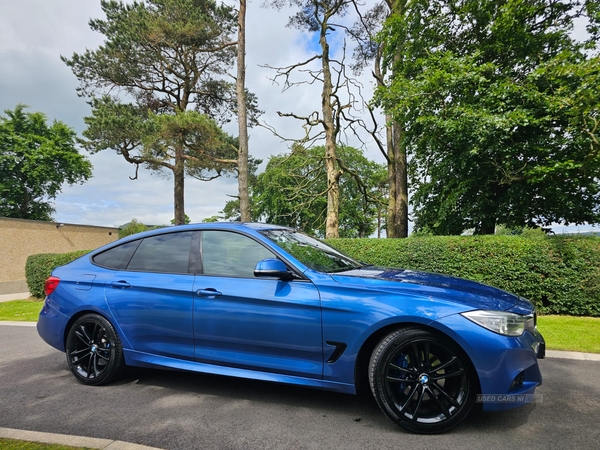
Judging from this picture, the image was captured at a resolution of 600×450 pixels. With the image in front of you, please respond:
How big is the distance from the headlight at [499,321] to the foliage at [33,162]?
39.4 meters

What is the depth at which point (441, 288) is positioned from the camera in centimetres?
294

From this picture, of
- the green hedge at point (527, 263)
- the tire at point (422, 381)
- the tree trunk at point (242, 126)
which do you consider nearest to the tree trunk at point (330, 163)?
the tree trunk at point (242, 126)

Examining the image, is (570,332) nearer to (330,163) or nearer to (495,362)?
(495,362)

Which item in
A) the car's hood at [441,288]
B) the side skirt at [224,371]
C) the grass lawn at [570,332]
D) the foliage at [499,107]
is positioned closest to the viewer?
the car's hood at [441,288]

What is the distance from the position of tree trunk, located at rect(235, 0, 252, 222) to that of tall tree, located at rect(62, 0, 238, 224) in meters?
1.23

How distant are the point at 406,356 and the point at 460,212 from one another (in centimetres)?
1201

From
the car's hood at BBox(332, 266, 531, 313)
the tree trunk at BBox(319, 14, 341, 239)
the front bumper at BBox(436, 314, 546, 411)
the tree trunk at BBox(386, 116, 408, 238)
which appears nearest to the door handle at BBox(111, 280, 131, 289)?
the car's hood at BBox(332, 266, 531, 313)

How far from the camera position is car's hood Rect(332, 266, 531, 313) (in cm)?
279

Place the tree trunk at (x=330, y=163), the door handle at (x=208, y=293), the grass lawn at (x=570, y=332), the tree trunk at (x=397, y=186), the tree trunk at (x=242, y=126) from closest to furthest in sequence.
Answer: the door handle at (x=208, y=293) < the grass lawn at (x=570, y=332) < the tree trunk at (x=330, y=163) < the tree trunk at (x=397, y=186) < the tree trunk at (x=242, y=126)

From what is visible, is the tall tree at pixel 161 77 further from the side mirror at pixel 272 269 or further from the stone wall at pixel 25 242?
the side mirror at pixel 272 269

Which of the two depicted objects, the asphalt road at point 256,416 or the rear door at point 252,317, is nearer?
the asphalt road at point 256,416

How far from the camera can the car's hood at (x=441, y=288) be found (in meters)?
2.79

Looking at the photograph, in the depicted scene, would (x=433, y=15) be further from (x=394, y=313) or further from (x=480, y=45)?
(x=394, y=313)

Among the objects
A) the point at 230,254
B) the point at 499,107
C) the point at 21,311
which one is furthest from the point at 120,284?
the point at 499,107
